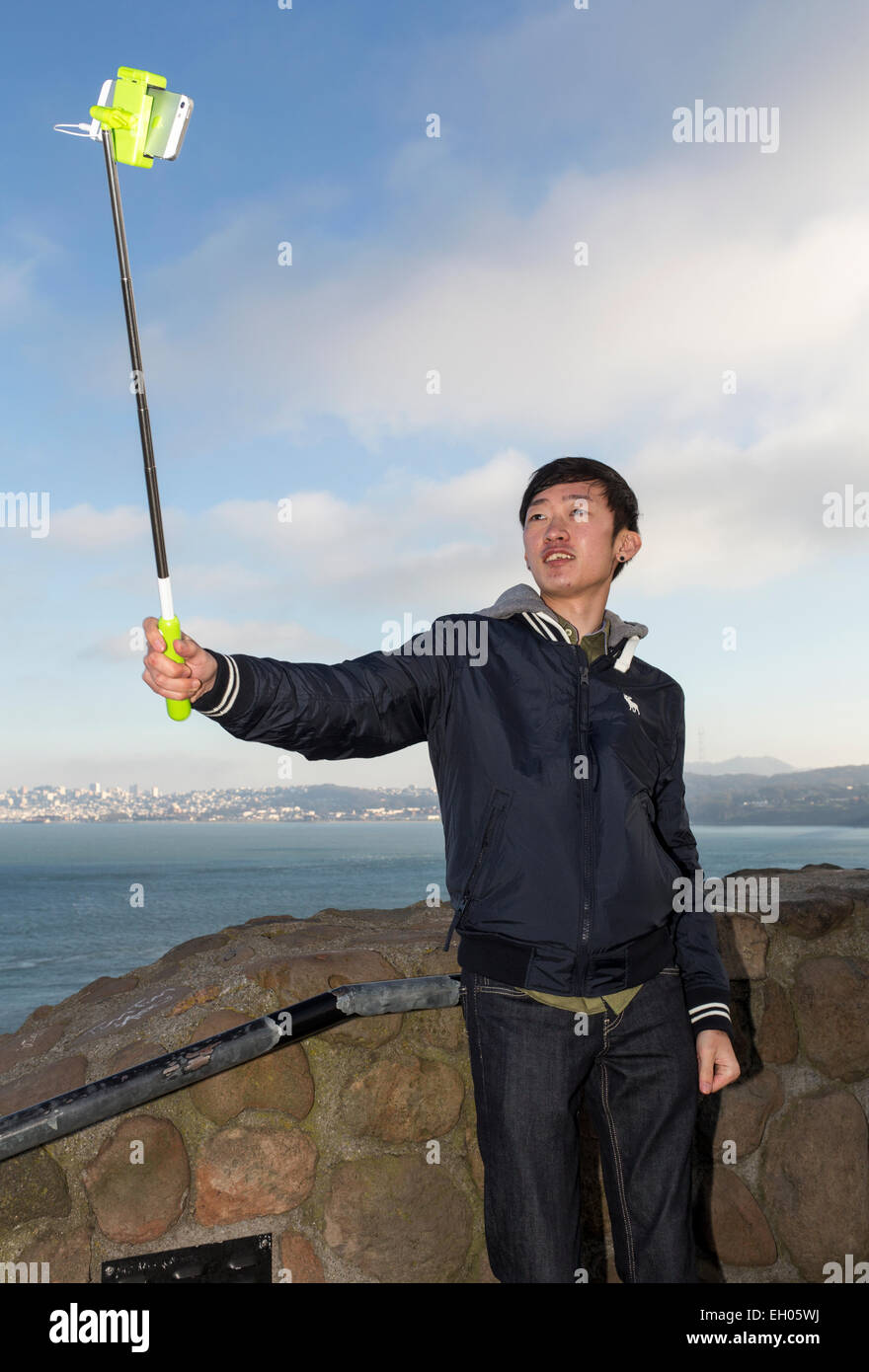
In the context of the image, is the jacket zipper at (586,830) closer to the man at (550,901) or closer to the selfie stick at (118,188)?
the man at (550,901)

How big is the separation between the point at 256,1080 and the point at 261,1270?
39 centimetres

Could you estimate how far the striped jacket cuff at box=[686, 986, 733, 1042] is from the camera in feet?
5.87

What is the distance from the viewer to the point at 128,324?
4.41ft

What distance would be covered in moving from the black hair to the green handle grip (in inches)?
39.3

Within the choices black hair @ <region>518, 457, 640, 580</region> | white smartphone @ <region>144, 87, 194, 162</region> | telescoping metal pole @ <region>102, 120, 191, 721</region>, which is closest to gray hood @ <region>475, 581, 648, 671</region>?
black hair @ <region>518, 457, 640, 580</region>

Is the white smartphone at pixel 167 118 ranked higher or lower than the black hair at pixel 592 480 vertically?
higher

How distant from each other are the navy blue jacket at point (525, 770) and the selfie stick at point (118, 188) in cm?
12

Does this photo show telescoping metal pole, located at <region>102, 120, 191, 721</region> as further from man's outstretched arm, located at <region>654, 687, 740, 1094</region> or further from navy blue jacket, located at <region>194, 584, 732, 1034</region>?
man's outstretched arm, located at <region>654, 687, 740, 1094</region>

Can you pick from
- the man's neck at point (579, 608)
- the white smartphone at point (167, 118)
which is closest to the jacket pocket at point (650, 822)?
the man's neck at point (579, 608)

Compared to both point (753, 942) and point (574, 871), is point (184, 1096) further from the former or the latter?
point (753, 942)

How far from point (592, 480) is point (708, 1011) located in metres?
1.17

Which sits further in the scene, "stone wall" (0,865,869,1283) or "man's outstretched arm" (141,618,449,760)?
"stone wall" (0,865,869,1283)

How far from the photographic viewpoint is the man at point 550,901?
5.20 feet
